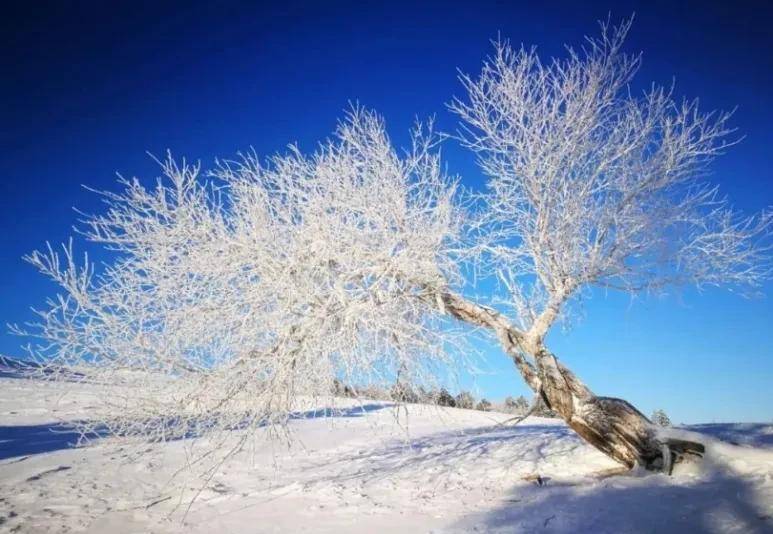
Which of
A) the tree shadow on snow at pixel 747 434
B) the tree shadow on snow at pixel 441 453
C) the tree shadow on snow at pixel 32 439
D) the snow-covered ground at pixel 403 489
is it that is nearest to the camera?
the snow-covered ground at pixel 403 489

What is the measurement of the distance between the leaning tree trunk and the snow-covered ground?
0.28 metres

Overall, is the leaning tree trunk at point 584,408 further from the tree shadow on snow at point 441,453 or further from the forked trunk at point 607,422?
the tree shadow on snow at point 441,453

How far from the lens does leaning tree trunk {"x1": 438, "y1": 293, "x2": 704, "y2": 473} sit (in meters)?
5.98

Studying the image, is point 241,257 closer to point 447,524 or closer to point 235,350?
point 235,350

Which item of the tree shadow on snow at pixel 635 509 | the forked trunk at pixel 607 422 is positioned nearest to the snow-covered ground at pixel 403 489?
the tree shadow on snow at pixel 635 509

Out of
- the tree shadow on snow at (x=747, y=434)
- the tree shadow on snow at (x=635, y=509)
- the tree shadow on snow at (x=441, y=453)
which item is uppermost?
the tree shadow on snow at (x=747, y=434)

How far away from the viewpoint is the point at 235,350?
6020mm

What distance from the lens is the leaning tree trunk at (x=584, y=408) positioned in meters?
5.98

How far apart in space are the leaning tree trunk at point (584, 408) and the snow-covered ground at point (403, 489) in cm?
→ 28

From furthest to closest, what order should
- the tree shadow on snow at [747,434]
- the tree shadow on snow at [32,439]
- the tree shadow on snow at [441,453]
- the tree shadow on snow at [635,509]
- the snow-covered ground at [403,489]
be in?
the tree shadow on snow at [32,439] → the tree shadow on snow at [441,453] → the tree shadow on snow at [747,434] → the snow-covered ground at [403,489] → the tree shadow on snow at [635,509]

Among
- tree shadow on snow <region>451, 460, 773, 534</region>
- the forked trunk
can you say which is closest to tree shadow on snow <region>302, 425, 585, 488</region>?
the forked trunk

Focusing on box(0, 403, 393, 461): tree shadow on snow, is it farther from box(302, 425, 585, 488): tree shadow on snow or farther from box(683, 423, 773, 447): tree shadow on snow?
box(683, 423, 773, 447): tree shadow on snow

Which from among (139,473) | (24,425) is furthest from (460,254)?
(24,425)

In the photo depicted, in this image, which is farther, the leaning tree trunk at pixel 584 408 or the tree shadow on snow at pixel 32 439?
the tree shadow on snow at pixel 32 439
